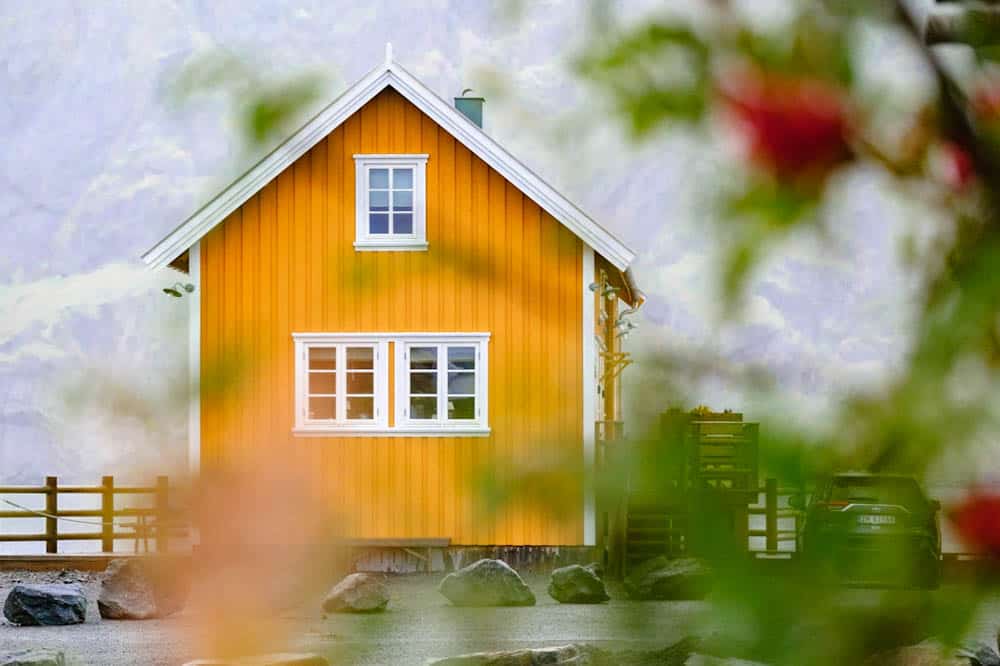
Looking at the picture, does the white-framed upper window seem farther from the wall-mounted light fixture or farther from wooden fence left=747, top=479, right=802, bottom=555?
wooden fence left=747, top=479, right=802, bottom=555

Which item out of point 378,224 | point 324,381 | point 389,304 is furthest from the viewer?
point 324,381

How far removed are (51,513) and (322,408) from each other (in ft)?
16.4

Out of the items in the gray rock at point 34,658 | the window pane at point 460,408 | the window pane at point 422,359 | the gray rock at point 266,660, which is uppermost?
the window pane at point 422,359

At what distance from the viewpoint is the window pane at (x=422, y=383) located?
1639cm

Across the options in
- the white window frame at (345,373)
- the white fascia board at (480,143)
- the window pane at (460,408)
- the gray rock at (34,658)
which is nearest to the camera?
the gray rock at (34,658)

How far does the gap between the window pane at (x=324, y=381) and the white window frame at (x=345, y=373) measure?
0.16 ft

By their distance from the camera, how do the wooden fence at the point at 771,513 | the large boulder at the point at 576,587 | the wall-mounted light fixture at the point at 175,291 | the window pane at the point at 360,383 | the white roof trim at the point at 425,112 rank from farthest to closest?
1. the window pane at the point at 360,383
2. the white roof trim at the point at 425,112
3. the large boulder at the point at 576,587
4. the wall-mounted light fixture at the point at 175,291
5. the wooden fence at the point at 771,513

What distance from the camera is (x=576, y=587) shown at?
14.3m

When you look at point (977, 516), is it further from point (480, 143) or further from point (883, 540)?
point (480, 143)

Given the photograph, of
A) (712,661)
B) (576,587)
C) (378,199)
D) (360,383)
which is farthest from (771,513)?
(378,199)

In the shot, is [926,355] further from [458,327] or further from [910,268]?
[458,327]

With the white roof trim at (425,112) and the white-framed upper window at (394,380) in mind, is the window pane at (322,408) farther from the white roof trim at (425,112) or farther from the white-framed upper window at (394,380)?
the white roof trim at (425,112)

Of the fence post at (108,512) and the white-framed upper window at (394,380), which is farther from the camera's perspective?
the white-framed upper window at (394,380)

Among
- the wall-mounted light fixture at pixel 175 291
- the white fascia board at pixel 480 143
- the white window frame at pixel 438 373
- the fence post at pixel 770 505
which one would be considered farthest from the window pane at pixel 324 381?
the fence post at pixel 770 505
